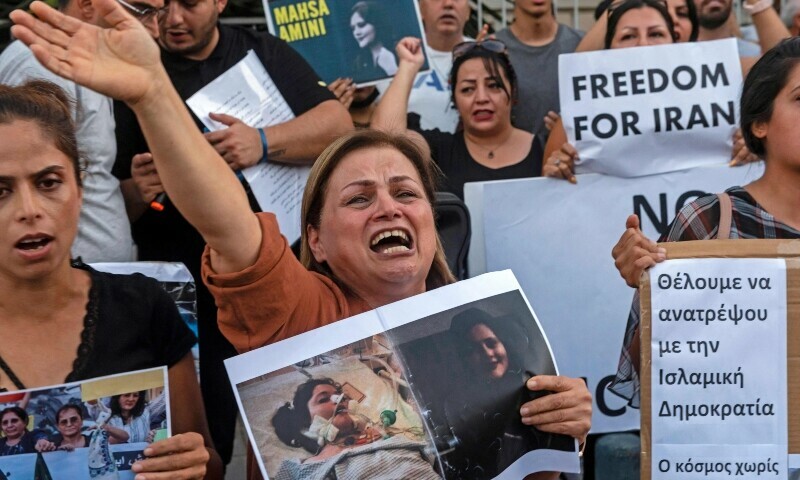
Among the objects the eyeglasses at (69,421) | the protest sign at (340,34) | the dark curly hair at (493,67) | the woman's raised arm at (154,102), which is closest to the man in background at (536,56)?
the dark curly hair at (493,67)

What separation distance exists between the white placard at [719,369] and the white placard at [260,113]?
5.60 feet

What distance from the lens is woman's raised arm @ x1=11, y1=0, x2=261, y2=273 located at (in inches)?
83.4

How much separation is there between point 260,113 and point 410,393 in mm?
2161

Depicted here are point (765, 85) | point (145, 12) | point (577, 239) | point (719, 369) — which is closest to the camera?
point (719, 369)

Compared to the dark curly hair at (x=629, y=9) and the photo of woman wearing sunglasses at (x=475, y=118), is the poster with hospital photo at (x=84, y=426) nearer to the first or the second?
the photo of woman wearing sunglasses at (x=475, y=118)

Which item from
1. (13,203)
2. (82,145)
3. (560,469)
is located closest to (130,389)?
(13,203)

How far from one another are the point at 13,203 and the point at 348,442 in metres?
0.87

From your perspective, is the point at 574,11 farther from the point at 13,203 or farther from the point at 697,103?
the point at 13,203

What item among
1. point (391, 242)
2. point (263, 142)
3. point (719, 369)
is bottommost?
point (719, 369)

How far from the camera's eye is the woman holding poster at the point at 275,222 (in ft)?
7.15

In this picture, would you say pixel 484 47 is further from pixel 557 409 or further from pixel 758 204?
pixel 557 409

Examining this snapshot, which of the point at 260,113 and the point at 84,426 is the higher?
the point at 260,113

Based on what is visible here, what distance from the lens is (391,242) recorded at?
2871mm

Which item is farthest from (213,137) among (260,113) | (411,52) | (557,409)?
(557,409)
